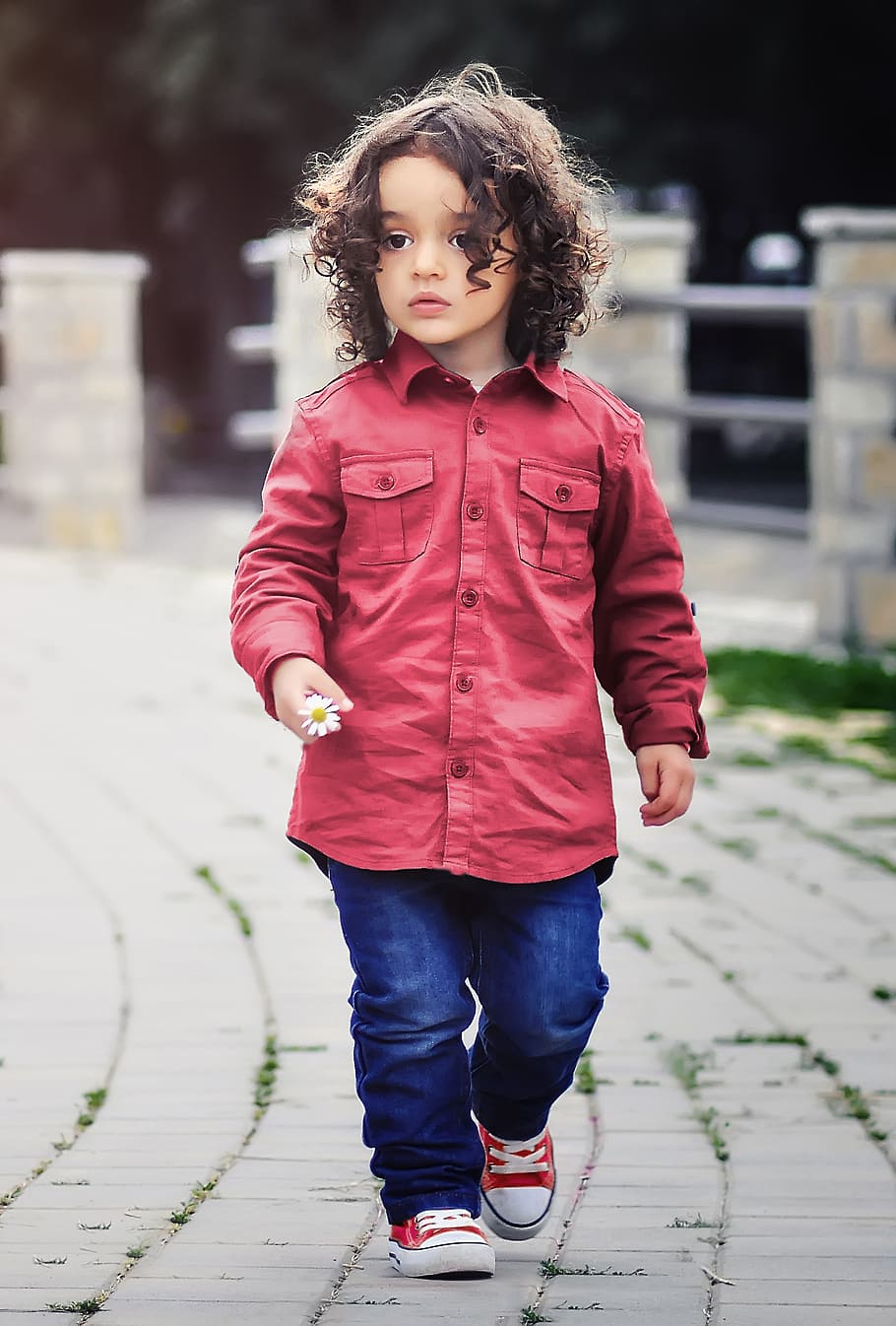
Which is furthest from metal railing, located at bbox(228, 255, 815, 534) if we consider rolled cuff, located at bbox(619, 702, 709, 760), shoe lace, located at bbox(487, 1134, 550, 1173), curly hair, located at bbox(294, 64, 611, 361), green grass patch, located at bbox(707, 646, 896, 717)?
shoe lace, located at bbox(487, 1134, 550, 1173)

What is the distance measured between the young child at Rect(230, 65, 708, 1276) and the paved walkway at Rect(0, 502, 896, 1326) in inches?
9.2

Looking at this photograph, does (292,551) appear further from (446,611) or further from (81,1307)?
(81,1307)

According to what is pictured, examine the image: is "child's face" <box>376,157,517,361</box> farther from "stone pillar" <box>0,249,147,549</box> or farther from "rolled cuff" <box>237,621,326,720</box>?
"stone pillar" <box>0,249,147,549</box>

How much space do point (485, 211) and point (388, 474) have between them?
375mm

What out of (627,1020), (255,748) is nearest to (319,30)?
(255,748)

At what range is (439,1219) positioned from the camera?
2973 millimetres

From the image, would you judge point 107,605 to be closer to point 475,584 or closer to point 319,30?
point 475,584

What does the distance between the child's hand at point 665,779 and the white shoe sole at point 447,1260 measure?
1.99ft

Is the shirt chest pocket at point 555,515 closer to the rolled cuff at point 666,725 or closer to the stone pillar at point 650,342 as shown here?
the rolled cuff at point 666,725

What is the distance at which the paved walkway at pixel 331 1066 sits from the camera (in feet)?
9.71

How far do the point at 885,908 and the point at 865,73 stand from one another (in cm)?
1485

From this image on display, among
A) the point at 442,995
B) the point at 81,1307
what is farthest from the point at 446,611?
the point at 81,1307

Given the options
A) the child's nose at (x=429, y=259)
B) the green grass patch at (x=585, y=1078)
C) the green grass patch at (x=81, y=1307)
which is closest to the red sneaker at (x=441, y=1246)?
the green grass patch at (x=81, y=1307)

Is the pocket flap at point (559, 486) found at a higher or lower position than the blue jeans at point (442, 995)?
higher
